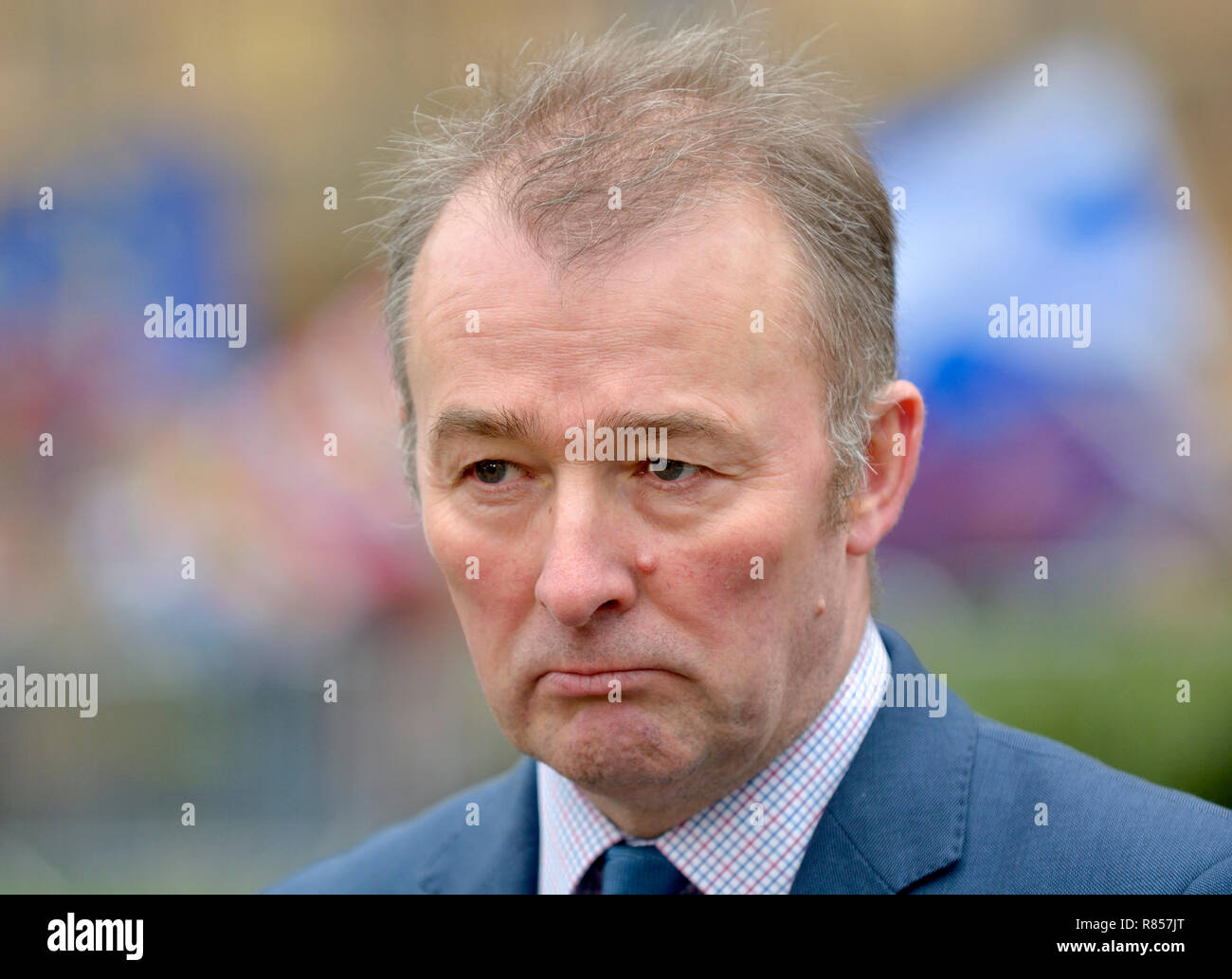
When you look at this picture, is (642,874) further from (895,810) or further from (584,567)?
(584,567)

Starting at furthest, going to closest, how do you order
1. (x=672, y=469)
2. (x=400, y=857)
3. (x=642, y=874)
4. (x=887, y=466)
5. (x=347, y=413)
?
1. (x=347, y=413)
2. (x=400, y=857)
3. (x=887, y=466)
4. (x=642, y=874)
5. (x=672, y=469)

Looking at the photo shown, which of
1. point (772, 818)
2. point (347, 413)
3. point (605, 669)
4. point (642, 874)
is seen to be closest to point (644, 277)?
point (605, 669)

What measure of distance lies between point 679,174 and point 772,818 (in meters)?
1.42

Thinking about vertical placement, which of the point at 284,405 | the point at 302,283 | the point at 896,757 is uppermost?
the point at 302,283

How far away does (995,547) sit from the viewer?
6598 millimetres

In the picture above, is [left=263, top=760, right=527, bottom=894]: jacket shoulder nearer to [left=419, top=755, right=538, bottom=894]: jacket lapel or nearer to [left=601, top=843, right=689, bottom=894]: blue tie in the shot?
[left=419, top=755, right=538, bottom=894]: jacket lapel

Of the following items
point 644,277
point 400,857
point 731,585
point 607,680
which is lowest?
point 400,857

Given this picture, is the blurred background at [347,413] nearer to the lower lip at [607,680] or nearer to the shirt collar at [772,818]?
the shirt collar at [772,818]

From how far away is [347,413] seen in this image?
7.21 metres

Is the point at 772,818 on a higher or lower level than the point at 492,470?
lower

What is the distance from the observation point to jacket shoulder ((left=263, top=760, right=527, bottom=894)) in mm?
3164

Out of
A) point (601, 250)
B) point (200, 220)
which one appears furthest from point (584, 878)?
point (200, 220)

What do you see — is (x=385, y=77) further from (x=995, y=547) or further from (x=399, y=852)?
(x=399, y=852)

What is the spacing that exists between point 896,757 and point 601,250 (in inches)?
51.1
